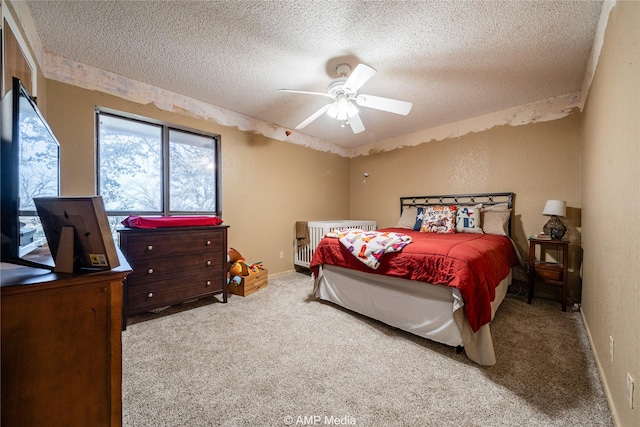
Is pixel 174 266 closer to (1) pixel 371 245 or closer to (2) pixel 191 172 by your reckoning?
(2) pixel 191 172

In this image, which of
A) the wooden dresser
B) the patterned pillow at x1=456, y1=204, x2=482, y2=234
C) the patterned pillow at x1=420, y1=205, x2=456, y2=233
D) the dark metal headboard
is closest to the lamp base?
the dark metal headboard

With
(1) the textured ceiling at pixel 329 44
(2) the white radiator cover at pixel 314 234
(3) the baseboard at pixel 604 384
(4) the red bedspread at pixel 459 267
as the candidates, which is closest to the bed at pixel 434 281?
(4) the red bedspread at pixel 459 267

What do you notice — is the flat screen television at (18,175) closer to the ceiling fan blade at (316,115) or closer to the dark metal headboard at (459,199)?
the ceiling fan blade at (316,115)

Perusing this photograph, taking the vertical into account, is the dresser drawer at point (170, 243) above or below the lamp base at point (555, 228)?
below

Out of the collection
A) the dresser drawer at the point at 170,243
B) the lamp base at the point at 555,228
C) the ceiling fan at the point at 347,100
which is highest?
the ceiling fan at the point at 347,100

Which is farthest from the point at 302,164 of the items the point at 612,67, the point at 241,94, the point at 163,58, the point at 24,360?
the point at 24,360

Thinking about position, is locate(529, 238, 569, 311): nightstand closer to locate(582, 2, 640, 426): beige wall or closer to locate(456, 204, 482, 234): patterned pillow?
locate(456, 204, 482, 234): patterned pillow

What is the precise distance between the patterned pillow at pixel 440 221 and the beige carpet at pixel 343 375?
1138 millimetres

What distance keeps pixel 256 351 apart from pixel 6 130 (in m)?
1.68

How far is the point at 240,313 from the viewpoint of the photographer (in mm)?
2414

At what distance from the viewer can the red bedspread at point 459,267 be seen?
1640 mm

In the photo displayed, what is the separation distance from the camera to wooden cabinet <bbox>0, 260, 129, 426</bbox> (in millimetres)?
695

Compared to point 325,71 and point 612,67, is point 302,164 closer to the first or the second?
point 325,71

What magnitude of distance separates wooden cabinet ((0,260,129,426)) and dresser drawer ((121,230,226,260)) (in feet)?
4.34
